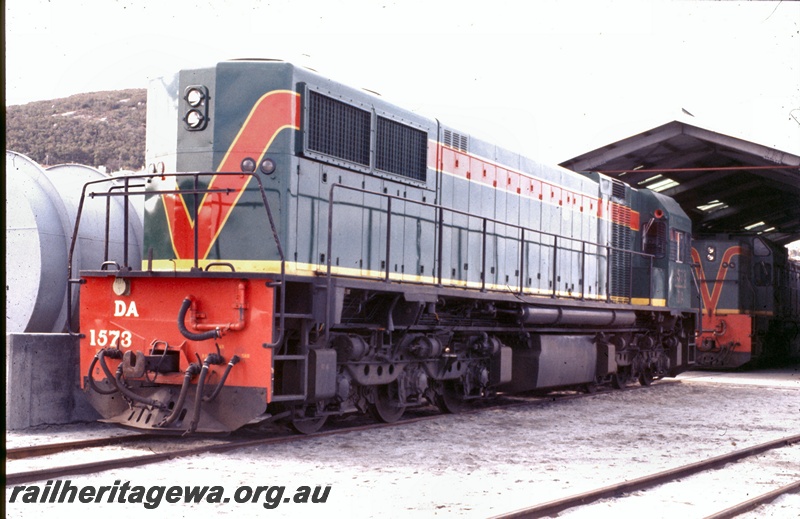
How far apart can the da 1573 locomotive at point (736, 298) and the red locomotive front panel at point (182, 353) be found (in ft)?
55.7

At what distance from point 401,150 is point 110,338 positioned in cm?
398

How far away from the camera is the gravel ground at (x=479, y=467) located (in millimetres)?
5598

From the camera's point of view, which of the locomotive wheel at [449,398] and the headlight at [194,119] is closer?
the headlight at [194,119]

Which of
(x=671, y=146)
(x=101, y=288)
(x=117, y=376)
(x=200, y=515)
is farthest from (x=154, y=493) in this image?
(x=671, y=146)

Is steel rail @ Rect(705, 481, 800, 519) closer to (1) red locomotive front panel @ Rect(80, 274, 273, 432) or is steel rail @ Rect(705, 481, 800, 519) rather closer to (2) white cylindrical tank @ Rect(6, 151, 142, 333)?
(1) red locomotive front panel @ Rect(80, 274, 273, 432)

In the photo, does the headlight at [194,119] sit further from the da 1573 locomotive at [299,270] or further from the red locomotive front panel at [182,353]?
the red locomotive front panel at [182,353]

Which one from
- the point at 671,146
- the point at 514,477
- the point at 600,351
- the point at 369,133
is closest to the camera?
the point at 514,477

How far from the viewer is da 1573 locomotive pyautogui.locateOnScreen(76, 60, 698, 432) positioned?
7.78 m

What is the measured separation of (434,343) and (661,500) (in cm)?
432

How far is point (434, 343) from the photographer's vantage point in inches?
397

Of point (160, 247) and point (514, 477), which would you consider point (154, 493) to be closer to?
point (514, 477)

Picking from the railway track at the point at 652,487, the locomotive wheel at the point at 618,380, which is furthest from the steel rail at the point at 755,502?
the locomotive wheel at the point at 618,380

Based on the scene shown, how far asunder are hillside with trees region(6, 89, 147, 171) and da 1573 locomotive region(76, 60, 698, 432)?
4946cm

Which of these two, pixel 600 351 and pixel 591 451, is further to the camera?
pixel 600 351
